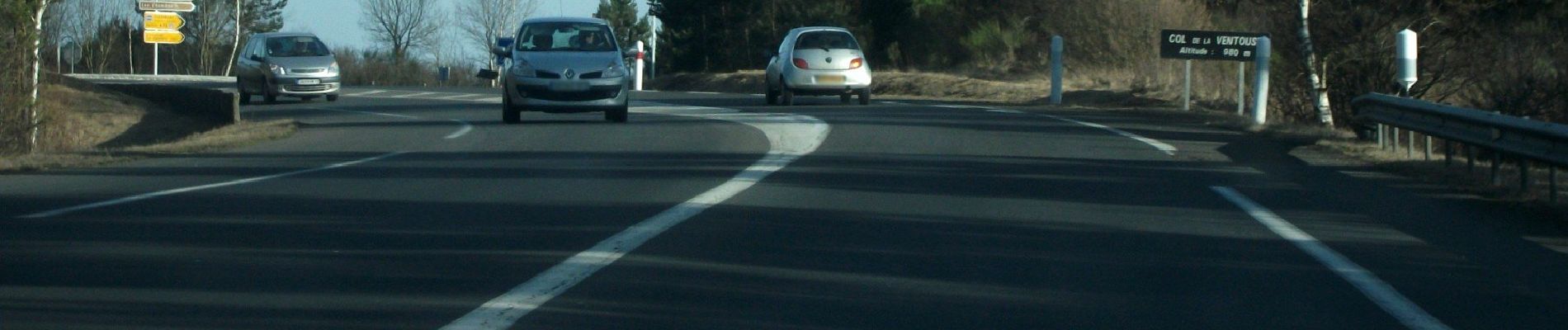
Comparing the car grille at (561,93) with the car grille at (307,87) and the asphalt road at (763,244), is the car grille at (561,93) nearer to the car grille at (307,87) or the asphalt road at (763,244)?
the asphalt road at (763,244)

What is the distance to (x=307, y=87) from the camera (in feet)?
101

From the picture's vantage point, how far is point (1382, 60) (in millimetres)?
23297

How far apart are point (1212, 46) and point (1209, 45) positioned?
0.08m

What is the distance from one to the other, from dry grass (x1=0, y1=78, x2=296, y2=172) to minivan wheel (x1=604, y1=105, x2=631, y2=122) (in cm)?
394

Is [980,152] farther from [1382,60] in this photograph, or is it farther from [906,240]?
[1382,60]

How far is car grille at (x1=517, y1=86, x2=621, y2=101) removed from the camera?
1936cm

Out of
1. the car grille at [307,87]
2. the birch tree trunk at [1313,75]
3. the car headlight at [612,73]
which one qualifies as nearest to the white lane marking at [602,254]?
the car headlight at [612,73]

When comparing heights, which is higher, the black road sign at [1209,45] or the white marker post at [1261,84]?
the black road sign at [1209,45]

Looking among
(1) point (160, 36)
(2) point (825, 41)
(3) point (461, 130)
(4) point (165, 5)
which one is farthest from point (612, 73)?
(1) point (160, 36)

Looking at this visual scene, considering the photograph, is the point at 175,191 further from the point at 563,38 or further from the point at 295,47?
the point at 295,47

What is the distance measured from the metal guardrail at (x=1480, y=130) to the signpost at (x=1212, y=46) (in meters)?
7.39

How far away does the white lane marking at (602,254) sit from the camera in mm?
6000

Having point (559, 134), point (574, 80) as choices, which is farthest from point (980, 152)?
point (574, 80)

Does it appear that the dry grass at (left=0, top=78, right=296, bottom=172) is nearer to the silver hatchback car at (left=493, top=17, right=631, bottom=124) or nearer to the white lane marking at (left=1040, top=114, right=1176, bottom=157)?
the silver hatchback car at (left=493, top=17, right=631, bottom=124)
